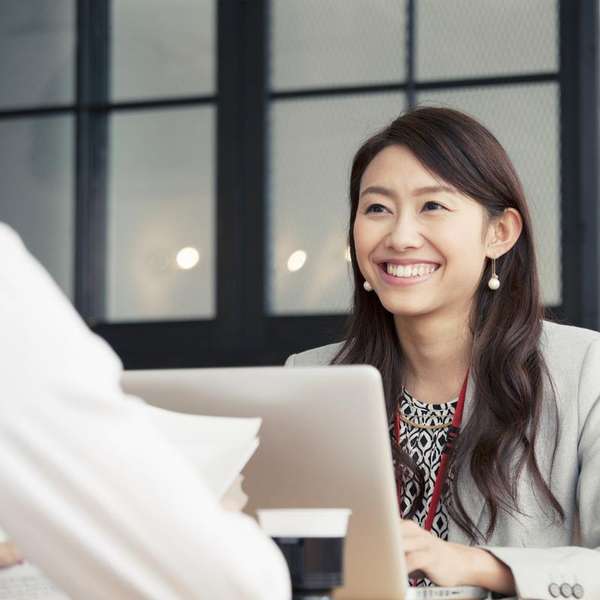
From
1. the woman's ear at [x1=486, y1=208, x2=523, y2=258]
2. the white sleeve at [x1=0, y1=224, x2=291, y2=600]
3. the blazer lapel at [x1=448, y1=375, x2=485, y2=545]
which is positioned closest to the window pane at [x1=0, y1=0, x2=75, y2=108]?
the woman's ear at [x1=486, y1=208, x2=523, y2=258]

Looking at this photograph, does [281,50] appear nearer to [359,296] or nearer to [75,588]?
[359,296]

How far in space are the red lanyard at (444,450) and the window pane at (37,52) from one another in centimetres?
212

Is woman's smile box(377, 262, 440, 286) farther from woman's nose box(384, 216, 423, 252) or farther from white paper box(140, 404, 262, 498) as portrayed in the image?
white paper box(140, 404, 262, 498)

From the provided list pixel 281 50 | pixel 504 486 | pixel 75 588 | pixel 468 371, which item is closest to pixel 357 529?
pixel 75 588

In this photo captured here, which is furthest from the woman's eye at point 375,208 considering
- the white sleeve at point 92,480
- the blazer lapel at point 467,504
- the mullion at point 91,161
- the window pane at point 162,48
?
the mullion at point 91,161

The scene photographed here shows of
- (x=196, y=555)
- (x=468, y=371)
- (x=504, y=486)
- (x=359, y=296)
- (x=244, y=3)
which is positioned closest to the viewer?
(x=196, y=555)

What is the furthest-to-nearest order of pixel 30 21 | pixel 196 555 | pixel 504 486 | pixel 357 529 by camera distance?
pixel 30 21
pixel 504 486
pixel 357 529
pixel 196 555

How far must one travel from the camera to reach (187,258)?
3.45 meters

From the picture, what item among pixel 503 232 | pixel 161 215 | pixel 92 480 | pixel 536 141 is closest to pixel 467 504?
pixel 503 232

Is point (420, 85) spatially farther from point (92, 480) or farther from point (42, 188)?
point (92, 480)

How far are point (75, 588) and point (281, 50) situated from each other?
2868mm

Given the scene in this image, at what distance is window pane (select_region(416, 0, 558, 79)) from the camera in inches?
127

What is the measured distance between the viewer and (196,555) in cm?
68

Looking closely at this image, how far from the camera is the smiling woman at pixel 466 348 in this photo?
1.80 meters
